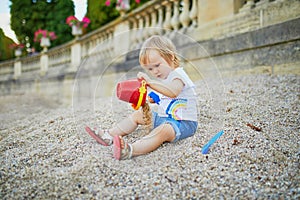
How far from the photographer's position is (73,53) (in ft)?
29.2

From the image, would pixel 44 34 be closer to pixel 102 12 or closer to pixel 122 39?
pixel 102 12

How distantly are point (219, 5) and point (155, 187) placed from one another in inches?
147

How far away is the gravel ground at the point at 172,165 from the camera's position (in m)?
1.42

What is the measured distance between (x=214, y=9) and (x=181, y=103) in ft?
10.2

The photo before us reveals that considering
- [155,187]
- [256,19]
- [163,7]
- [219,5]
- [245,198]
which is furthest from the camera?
[163,7]

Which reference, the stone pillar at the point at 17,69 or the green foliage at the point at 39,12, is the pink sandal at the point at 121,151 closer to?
the green foliage at the point at 39,12

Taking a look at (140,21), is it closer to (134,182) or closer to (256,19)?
(256,19)

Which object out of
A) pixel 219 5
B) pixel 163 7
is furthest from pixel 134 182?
pixel 163 7

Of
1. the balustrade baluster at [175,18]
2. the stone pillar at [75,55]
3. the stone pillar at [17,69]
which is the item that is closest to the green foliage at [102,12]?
the stone pillar at [75,55]

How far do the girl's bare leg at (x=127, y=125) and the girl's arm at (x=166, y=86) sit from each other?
34 centimetres

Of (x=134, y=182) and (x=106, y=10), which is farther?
(x=106, y=10)

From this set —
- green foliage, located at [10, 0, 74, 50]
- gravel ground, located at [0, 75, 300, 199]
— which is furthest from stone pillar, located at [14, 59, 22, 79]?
gravel ground, located at [0, 75, 300, 199]

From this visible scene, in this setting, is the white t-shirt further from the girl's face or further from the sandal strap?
the sandal strap

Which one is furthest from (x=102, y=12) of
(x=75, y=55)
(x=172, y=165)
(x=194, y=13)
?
(x=172, y=165)
